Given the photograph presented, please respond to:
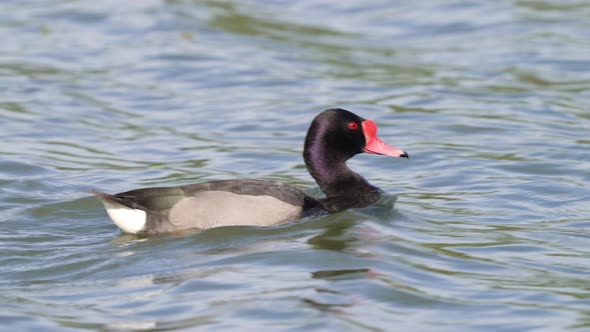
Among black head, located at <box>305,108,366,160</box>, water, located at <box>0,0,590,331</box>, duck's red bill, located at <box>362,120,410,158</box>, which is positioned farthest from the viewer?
duck's red bill, located at <box>362,120,410,158</box>

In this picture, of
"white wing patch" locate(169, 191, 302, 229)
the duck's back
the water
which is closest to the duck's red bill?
the water

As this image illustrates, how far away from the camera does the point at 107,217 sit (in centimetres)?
1070

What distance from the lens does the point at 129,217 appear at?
956cm

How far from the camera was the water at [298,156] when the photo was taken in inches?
305

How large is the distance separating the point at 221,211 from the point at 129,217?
774mm

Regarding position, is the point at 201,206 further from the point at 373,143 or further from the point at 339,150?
the point at 373,143

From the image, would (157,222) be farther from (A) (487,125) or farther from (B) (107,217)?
(A) (487,125)

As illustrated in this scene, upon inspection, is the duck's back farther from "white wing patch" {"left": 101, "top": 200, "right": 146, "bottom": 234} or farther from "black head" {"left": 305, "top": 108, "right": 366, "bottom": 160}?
"black head" {"left": 305, "top": 108, "right": 366, "bottom": 160}

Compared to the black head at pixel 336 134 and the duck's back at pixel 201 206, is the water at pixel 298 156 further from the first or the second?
the black head at pixel 336 134

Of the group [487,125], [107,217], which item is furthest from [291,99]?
[107,217]

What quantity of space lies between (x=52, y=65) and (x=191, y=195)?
8578 mm

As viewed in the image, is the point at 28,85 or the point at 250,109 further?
the point at 28,85

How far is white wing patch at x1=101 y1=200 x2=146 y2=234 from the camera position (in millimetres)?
9562

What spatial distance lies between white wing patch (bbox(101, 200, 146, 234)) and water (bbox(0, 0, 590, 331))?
0.21 meters
